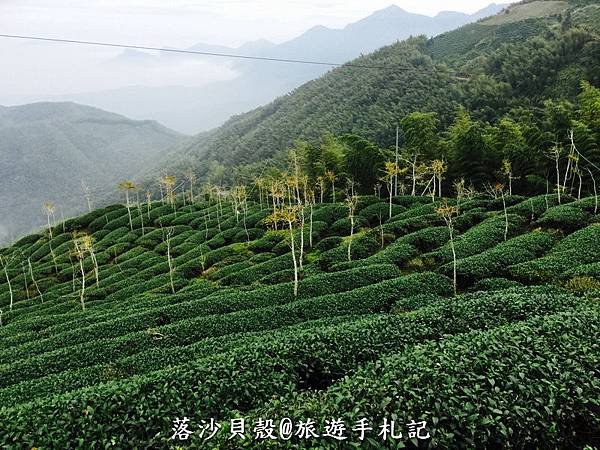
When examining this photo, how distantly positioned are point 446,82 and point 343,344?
4627 inches

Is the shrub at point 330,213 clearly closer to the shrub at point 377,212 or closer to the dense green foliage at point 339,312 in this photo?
the dense green foliage at point 339,312

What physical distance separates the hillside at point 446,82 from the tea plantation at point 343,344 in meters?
63.0

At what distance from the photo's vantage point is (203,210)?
2928 inches

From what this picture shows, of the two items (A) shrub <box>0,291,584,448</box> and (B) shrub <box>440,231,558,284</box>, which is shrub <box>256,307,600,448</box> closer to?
(A) shrub <box>0,291,584,448</box>

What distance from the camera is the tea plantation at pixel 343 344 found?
32.1 feet

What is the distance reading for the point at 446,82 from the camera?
11894 centimetres

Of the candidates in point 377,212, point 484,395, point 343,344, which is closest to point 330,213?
point 377,212

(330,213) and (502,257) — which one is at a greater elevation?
(502,257)

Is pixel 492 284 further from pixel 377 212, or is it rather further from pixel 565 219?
pixel 377 212

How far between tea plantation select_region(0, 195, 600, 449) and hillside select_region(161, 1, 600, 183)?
6296 centimetres

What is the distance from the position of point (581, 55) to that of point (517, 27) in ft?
219

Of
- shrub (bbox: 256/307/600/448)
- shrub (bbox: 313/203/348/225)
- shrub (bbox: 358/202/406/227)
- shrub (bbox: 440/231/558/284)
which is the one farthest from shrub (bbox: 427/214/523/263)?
shrub (bbox: 256/307/600/448)

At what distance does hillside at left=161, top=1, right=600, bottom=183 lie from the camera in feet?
324

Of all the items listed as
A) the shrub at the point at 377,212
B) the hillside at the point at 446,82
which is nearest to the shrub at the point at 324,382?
the shrub at the point at 377,212
